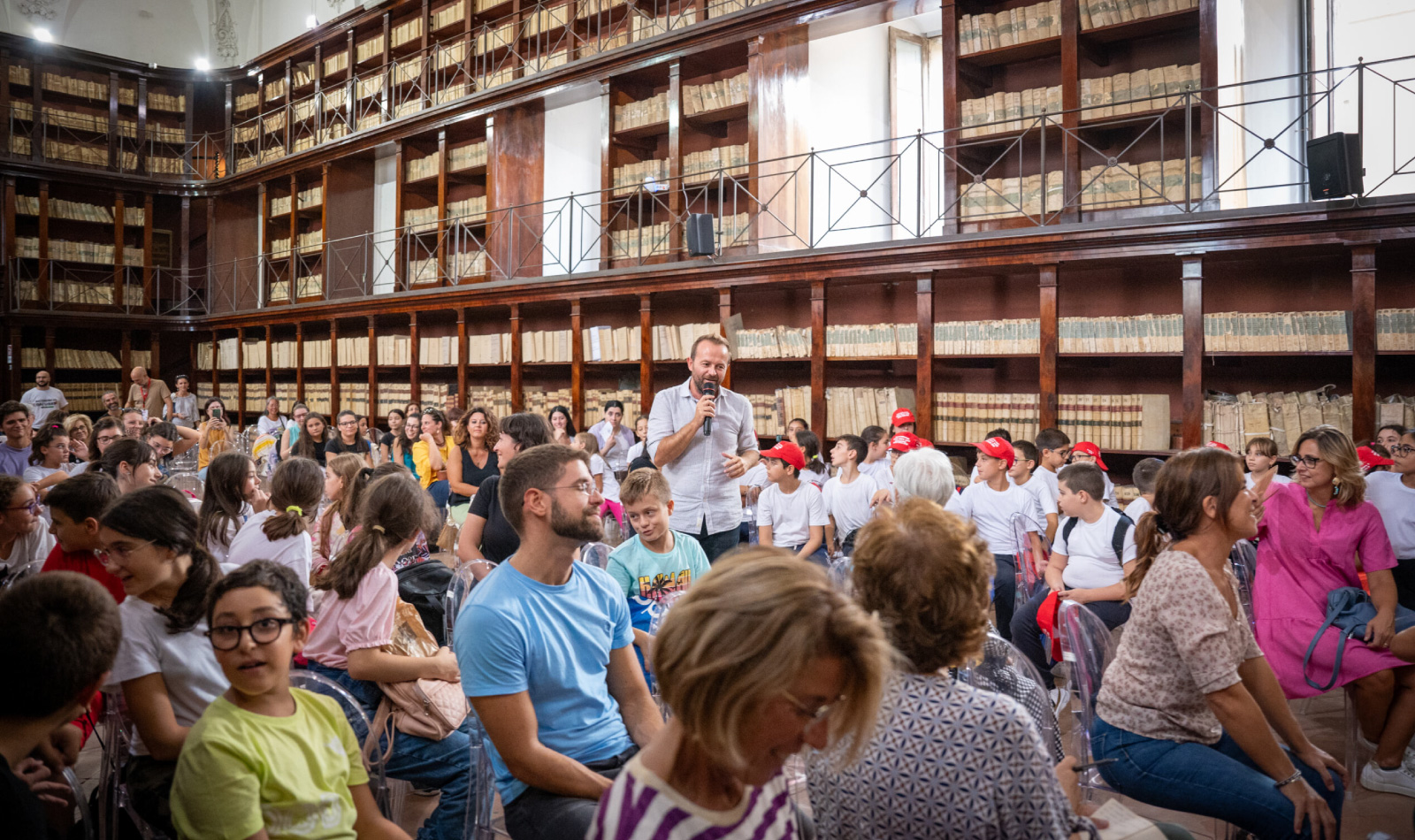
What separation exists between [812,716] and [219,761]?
1111 mm

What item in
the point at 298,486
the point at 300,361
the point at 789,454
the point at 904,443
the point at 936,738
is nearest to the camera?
the point at 936,738

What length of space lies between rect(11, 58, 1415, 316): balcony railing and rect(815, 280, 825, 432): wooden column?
408 mm

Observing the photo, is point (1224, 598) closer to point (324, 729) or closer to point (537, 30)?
point (324, 729)

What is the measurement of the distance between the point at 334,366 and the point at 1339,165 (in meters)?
10.3

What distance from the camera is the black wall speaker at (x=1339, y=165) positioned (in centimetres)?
465

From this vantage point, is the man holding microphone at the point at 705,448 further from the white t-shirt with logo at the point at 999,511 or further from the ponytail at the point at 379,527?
the ponytail at the point at 379,527

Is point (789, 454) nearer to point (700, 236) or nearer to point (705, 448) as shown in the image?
point (705, 448)

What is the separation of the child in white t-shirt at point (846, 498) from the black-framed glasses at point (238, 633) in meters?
3.28

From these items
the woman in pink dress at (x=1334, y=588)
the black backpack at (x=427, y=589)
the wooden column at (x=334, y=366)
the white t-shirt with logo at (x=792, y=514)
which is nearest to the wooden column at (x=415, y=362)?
the wooden column at (x=334, y=366)

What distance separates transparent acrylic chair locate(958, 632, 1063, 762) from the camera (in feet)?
6.66

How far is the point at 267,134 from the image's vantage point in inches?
524

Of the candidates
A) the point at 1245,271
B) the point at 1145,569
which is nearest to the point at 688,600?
the point at 1145,569

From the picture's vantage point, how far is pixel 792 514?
4.65m

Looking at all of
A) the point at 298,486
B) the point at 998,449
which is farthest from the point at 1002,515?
the point at 298,486
